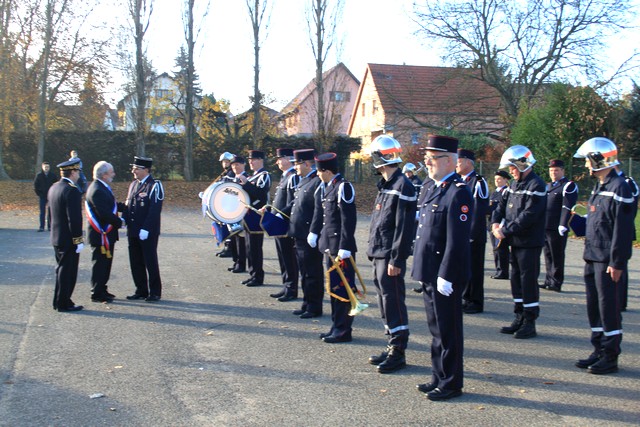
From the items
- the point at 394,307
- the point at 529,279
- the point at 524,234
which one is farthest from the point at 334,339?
the point at 524,234

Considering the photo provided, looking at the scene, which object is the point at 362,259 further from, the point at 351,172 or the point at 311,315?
the point at 351,172

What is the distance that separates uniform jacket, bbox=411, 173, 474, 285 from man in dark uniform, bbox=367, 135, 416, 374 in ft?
1.25

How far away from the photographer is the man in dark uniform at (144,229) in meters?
9.27

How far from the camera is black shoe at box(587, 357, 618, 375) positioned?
240 inches

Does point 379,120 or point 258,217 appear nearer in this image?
point 258,217

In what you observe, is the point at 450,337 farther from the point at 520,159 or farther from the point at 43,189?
the point at 43,189

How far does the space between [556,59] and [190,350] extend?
30.0 meters

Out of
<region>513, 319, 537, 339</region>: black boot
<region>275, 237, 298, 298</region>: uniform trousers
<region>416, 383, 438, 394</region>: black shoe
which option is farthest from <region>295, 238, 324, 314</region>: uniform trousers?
<region>416, 383, 438, 394</region>: black shoe

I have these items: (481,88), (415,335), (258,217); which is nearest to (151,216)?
(258,217)

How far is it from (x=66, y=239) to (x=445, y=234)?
5.52m

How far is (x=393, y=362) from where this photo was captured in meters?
6.14

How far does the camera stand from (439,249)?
5477 millimetres

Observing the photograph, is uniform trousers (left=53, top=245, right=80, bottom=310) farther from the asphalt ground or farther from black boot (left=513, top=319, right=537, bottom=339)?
black boot (left=513, top=319, right=537, bottom=339)

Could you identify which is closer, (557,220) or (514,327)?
(514,327)
